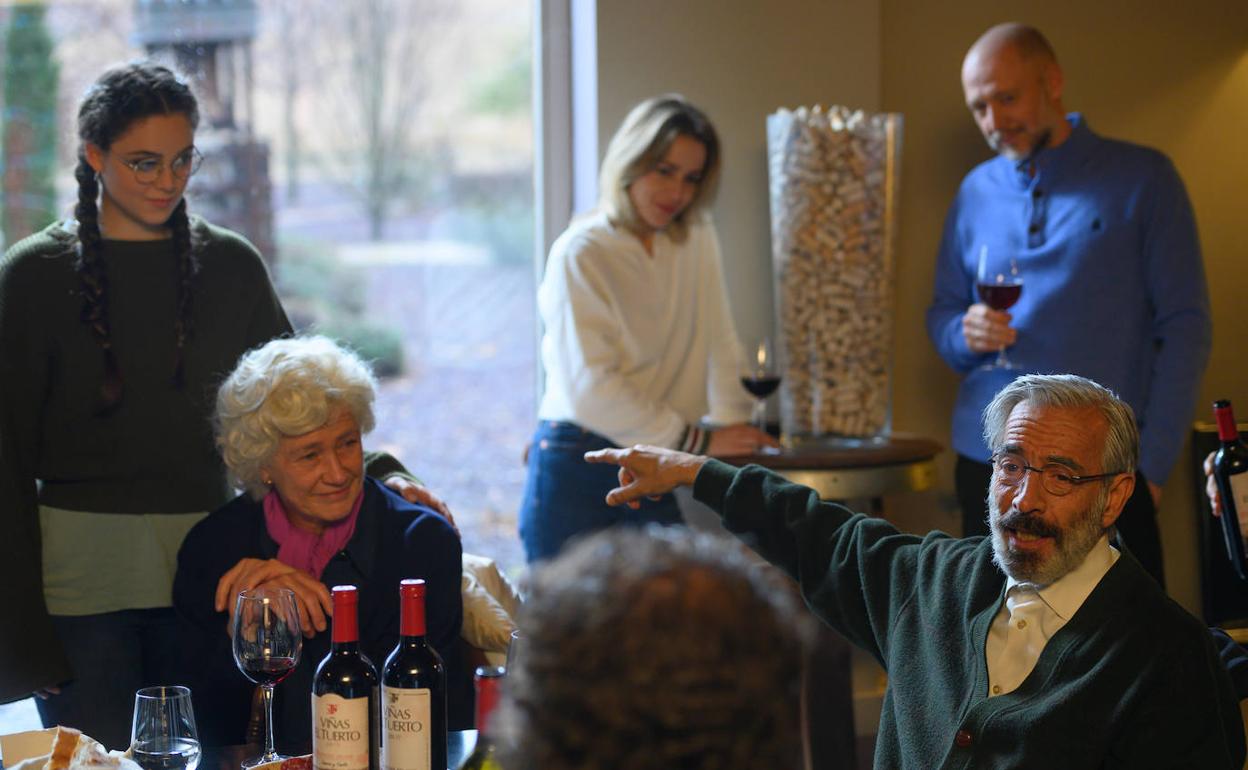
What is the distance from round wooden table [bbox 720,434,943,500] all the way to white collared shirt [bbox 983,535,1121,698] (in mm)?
1238

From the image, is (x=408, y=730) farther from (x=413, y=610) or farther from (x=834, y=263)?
(x=834, y=263)

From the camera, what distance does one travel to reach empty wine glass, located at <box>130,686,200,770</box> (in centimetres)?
160

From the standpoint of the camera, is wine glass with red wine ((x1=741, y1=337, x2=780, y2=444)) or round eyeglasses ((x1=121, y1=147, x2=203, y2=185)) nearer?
round eyeglasses ((x1=121, y1=147, x2=203, y2=185))

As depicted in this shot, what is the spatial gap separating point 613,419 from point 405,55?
1290 millimetres

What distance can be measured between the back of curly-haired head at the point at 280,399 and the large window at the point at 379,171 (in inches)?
48.8

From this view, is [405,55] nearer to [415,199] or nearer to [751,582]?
[415,199]

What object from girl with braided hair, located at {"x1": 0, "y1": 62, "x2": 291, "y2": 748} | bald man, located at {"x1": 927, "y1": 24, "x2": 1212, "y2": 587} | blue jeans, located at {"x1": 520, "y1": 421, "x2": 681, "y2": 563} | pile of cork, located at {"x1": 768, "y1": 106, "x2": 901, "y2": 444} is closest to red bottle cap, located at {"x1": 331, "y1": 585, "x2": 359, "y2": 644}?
girl with braided hair, located at {"x1": 0, "y1": 62, "x2": 291, "y2": 748}

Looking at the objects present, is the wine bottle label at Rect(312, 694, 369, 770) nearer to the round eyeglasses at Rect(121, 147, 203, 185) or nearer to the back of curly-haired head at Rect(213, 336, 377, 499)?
the back of curly-haired head at Rect(213, 336, 377, 499)

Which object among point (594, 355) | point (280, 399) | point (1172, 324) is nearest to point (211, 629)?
point (280, 399)

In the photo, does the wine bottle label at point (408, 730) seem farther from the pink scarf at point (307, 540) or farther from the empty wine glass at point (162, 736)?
the pink scarf at point (307, 540)

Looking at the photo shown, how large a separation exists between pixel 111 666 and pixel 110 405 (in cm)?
45

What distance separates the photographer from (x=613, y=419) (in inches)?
114

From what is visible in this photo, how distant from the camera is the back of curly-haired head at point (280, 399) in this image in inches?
90.6

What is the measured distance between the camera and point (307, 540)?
2320mm
